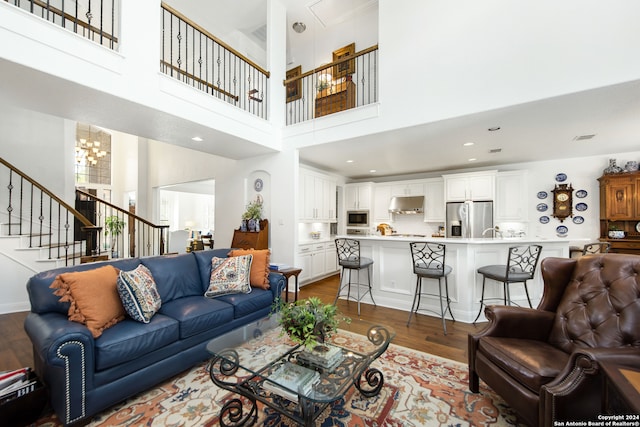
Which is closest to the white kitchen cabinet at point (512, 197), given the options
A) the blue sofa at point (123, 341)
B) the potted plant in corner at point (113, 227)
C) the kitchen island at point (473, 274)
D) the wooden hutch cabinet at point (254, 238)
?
the kitchen island at point (473, 274)

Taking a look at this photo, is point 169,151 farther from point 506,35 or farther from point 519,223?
point 519,223

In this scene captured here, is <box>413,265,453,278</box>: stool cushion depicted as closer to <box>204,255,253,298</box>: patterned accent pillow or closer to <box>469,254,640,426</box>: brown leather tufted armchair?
<box>469,254,640,426</box>: brown leather tufted armchair

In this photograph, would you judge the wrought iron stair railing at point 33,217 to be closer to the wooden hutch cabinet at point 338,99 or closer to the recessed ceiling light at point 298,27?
the wooden hutch cabinet at point 338,99

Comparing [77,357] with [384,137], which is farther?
[384,137]

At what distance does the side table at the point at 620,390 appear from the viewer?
957 millimetres

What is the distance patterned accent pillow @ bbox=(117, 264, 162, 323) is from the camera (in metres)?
2.12

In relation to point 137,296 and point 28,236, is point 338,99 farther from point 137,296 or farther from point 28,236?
point 28,236

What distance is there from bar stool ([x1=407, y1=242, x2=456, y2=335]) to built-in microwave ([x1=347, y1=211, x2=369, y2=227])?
11.1 ft

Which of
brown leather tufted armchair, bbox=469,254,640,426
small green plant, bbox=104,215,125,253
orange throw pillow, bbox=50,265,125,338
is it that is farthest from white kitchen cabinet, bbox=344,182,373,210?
small green plant, bbox=104,215,125,253

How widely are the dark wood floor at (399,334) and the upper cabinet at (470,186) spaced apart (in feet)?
11.2

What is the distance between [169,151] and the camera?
765 centimetres

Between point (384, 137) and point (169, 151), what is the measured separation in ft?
21.6

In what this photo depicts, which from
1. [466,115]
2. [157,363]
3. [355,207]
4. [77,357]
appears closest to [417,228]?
[355,207]

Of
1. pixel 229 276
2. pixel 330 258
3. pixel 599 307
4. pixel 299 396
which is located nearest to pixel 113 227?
pixel 330 258
